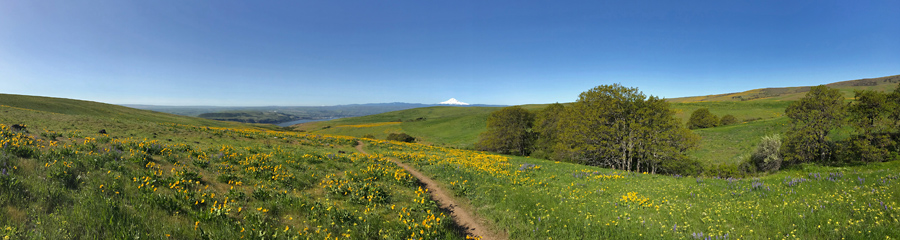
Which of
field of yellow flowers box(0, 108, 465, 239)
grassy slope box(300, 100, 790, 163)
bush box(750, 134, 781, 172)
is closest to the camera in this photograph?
field of yellow flowers box(0, 108, 465, 239)

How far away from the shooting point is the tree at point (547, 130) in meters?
39.2

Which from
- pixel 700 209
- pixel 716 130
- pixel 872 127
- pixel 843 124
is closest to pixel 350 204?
pixel 700 209

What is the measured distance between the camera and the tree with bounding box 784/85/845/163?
21.5m

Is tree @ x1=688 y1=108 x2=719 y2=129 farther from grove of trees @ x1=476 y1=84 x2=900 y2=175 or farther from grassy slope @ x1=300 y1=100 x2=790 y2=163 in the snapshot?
grove of trees @ x1=476 y1=84 x2=900 y2=175

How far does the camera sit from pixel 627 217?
7.98 m

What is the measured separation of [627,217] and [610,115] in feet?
69.9

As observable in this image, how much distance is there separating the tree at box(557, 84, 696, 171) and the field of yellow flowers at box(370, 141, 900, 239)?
14103mm

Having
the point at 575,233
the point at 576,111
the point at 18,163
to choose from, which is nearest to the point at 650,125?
the point at 576,111

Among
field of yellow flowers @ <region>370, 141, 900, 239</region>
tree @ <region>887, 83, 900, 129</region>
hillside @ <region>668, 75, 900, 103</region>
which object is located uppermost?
hillside @ <region>668, 75, 900, 103</region>

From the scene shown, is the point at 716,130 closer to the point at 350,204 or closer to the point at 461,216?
the point at 461,216

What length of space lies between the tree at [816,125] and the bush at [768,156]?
0.76m

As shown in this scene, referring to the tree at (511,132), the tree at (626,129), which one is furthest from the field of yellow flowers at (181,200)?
the tree at (511,132)

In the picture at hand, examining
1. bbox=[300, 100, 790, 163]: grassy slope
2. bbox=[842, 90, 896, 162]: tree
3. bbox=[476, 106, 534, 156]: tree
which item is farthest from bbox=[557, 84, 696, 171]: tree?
bbox=[476, 106, 534, 156]: tree

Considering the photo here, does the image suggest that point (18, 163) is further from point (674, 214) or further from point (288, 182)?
point (674, 214)
